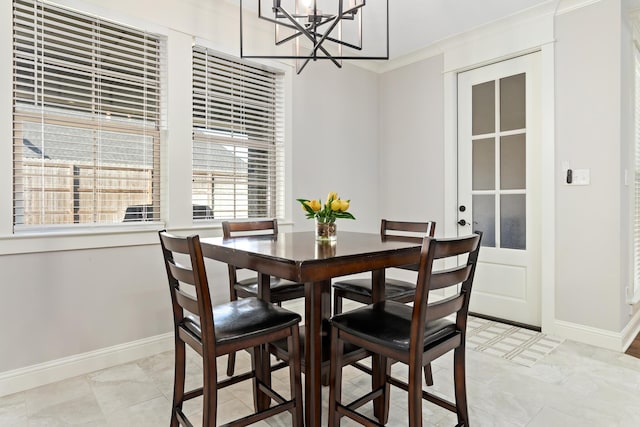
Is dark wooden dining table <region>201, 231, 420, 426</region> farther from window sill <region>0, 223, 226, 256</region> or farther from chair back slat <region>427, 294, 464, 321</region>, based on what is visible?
window sill <region>0, 223, 226, 256</region>

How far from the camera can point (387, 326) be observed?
150 centimetres

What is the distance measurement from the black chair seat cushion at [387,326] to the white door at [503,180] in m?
2.04

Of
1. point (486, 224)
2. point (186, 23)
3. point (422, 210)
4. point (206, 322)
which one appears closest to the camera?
point (206, 322)

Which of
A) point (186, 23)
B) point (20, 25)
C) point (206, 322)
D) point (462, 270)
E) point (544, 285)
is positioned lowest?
point (544, 285)

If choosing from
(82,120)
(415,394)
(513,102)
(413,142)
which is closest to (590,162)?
(513,102)

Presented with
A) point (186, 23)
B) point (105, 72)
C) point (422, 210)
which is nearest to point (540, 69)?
point (422, 210)

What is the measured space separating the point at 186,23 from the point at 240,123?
82cm

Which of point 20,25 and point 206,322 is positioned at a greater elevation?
point 20,25

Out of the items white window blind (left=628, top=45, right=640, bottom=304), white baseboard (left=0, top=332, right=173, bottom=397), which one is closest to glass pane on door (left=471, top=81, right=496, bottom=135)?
white window blind (left=628, top=45, right=640, bottom=304)

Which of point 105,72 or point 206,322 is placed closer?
point 206,322

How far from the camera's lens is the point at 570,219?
2852 millimetres

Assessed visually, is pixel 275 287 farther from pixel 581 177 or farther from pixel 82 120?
pixel 581 177

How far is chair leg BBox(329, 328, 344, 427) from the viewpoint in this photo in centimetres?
153

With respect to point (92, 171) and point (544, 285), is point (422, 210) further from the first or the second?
point (92, 171)
